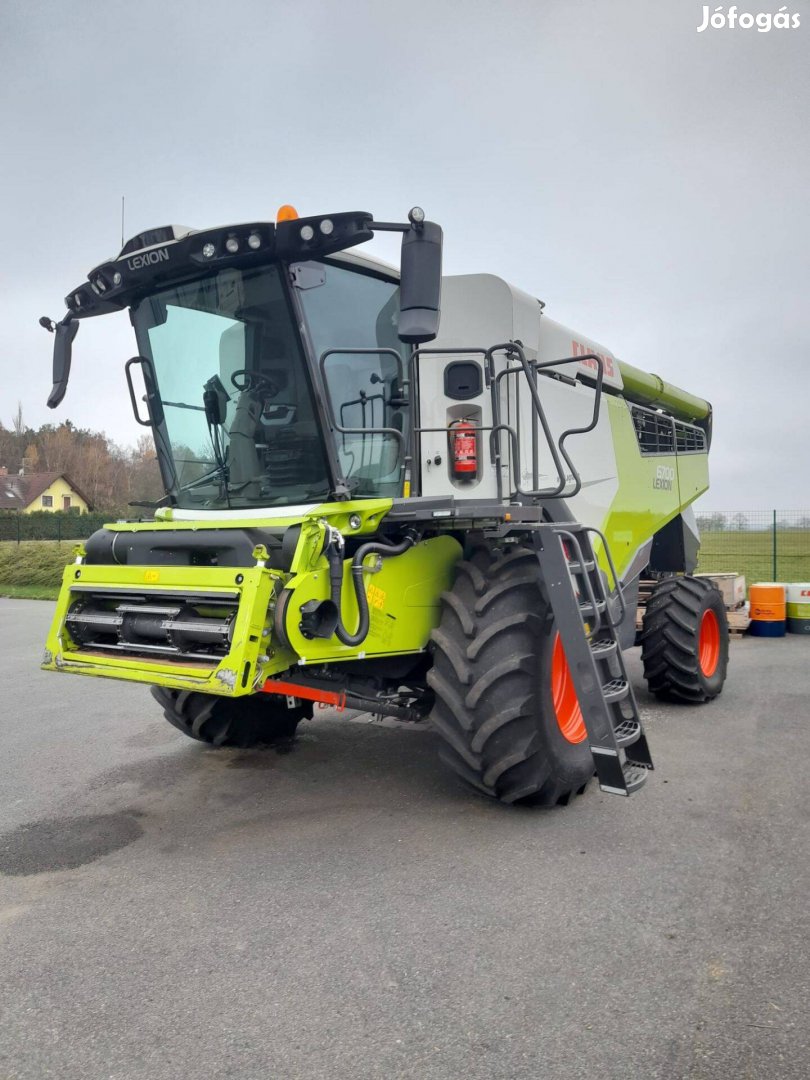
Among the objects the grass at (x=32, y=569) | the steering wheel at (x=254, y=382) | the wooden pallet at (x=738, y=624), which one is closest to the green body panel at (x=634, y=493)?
the steering wheel at (x=254, y=382)

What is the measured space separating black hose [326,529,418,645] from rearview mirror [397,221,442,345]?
105cm

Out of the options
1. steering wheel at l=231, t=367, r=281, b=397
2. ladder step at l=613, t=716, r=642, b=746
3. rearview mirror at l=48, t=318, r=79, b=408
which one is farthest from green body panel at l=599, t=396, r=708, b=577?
rearview mirror at l=48, t=318, r=79, b=408

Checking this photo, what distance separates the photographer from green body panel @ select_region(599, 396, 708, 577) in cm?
654

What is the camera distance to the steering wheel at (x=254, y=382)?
4.53 m

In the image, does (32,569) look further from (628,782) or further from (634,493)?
(628,782)

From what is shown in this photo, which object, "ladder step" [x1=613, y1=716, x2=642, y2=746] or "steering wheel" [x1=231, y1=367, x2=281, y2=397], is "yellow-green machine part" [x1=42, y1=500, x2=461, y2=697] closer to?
"steering wheel" [x1=231, y1=367, x2=281, y2=397]

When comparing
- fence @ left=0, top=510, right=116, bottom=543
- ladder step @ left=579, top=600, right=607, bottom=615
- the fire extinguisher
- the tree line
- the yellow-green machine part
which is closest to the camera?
the yellow-green machine part

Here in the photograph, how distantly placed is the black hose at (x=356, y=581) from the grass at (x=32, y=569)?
1782cm

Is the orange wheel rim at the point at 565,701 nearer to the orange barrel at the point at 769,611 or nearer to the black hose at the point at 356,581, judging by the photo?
the black hose at the point at 356,581

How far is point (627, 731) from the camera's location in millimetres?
4375

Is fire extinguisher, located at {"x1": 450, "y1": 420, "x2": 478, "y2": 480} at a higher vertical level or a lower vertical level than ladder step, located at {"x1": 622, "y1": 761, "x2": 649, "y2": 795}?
higher

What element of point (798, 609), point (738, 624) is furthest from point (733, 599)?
point (798, 609)

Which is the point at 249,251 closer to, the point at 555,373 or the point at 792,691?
the point at 555,373

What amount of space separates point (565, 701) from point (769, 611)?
6.73 metres
